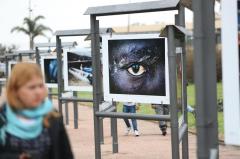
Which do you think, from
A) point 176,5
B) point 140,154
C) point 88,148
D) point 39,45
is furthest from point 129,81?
point 39,45

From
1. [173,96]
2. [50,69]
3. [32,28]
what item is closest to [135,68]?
[173,96]

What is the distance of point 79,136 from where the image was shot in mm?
14000

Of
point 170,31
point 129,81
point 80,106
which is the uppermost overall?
point 170,31

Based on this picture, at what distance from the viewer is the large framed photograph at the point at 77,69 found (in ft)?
45.0

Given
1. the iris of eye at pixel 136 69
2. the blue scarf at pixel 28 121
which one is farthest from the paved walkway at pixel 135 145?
the blue scarf at pixel 28 121

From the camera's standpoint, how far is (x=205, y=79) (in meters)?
4.35

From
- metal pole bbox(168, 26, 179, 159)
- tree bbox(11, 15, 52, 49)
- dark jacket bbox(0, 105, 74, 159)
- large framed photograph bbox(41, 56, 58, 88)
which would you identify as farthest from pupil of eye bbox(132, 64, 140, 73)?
tree bbox(11, 15, 52, 49)

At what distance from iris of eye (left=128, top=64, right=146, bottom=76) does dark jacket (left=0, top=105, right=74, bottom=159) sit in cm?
468

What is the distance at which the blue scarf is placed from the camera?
368 cm

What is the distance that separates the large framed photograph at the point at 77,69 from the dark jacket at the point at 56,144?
9712 mm

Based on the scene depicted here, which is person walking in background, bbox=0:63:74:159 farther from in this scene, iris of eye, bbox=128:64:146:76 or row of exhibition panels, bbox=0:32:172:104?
iris of eye, bbox=128:64:146:76

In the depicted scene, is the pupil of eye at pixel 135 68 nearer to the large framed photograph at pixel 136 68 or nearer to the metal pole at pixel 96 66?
the large framed photograph at pixel 136 68

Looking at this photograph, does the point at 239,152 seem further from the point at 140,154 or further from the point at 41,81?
the point at 41,81

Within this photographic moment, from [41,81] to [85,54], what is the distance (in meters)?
10.1
